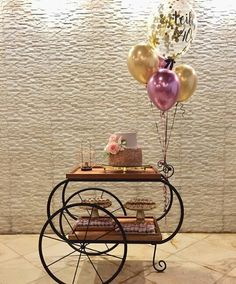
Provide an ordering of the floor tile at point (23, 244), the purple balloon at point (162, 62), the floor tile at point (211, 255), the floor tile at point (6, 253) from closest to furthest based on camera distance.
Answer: the purple balloon at point (162, 62) < the floor tile at point (211, 255) < the floor tile at point (6, 253) < the floor tile at point (23, 244)

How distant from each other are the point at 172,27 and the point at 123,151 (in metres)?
0.90

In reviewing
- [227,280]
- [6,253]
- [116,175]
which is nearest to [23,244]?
[6,253]

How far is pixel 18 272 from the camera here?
7.15 feet

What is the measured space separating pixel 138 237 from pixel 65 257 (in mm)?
786

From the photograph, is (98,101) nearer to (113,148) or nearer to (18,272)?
(113,148)

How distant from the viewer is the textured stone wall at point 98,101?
2881 millimetres

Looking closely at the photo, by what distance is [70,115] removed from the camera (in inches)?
116

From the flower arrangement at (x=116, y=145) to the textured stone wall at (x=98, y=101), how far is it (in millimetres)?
934

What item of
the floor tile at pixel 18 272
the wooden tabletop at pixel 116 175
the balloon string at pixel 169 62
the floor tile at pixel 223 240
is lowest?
the floor tile at pixel 223 240

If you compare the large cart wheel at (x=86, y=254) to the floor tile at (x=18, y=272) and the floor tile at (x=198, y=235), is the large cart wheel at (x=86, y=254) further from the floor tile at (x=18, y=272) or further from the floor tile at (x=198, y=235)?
the floor tile at (x=198, y=235)

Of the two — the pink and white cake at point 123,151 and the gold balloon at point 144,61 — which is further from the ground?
the gold balloon at point 144,61

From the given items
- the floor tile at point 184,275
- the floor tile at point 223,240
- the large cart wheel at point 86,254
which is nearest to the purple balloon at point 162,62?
the large cart wheel at point 86,254

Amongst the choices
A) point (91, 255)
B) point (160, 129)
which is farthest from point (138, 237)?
point (160, 129)

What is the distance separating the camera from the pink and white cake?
1.99 meters
